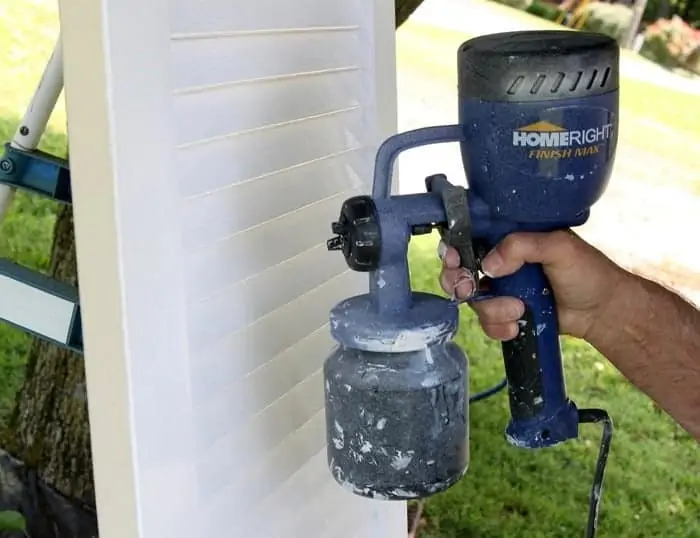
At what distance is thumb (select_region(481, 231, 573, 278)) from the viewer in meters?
0.78

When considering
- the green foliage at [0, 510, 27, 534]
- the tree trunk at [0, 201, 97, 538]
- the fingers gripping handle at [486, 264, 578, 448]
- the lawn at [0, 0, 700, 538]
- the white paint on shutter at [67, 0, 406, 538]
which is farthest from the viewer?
the lawn at [0, 0, 700, 538]

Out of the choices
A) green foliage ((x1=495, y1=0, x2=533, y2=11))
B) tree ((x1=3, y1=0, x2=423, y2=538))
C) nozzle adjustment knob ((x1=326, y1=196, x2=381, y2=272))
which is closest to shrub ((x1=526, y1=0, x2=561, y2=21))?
green foliage ((x1=495, y1=0, x2=533, y2=11))

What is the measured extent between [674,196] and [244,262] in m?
1.27

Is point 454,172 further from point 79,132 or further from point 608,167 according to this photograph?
point 79,132

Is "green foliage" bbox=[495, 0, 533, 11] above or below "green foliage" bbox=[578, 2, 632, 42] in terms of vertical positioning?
above

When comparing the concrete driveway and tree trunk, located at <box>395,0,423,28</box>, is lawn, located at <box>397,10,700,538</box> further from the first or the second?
tree trunk, located at <box>395,0,423,28</box>

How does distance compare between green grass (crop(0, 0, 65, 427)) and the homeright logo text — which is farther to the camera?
green grass (crop(0, 0, 65, 427))

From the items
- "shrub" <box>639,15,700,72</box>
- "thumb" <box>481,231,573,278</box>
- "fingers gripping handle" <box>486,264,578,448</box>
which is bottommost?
"fingers gripping handle" <box>486,264,578,448</box>

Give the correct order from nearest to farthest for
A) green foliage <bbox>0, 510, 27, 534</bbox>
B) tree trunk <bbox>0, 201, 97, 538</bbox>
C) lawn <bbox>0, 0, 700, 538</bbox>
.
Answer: green foliage <bbox>0, 510, 27, 534</bbox>
tree trunk <bbox>0, 201, 97, 538</bbox>
lawn <bbox>0, 0, 700, 538</bbox>

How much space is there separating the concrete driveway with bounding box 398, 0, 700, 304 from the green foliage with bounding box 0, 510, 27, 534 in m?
0.90

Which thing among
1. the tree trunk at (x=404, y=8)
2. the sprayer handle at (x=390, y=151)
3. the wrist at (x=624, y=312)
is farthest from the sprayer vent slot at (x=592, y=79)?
the tree trunk at (x=404, y=8)

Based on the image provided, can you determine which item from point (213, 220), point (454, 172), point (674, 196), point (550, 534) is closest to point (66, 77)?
point (213, 220)

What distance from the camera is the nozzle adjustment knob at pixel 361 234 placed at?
0.71 metres

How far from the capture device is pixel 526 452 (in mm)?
1734
